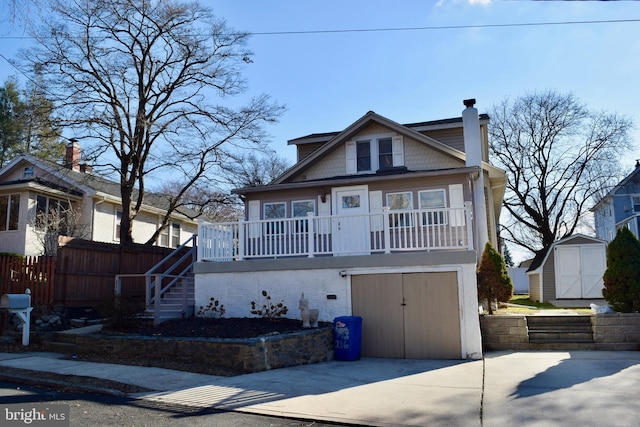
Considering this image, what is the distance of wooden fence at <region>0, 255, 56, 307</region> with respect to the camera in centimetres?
1288

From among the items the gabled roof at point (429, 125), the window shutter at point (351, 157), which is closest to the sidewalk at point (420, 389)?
the window shutter at point (351, 157)

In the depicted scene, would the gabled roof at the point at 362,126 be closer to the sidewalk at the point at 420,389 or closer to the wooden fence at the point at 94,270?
the wooden fence at the point at 94,270

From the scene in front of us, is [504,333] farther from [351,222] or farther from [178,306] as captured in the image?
[178,306]

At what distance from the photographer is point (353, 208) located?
16734 millimetres

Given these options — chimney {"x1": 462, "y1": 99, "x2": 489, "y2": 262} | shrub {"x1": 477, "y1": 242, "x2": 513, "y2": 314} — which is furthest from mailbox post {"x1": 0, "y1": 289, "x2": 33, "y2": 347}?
chimney {"x1": 462, "y1": 99, "x2": 489, "y2": 262}

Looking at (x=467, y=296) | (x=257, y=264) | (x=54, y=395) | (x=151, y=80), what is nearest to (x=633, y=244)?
(x=467, y=296)

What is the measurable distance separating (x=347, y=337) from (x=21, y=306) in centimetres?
715

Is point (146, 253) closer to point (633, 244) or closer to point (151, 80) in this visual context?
point (151, 80)

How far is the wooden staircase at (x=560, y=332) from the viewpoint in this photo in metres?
11.6

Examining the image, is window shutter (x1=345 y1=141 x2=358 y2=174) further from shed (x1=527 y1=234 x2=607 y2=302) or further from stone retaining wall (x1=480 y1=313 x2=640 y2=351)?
shed (x1=527 y1=234 x2=607 y2=302)

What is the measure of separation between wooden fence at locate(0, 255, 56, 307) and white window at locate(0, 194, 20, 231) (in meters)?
8.95

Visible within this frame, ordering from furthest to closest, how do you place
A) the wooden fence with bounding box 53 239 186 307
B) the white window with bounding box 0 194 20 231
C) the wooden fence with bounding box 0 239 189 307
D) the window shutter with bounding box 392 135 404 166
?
the white window with bounding box 0 194 20 231, the window shutter with bounding box 392 135 404 166, the wooden fence with bounding box 53 239 186 307, the wooden fence with bounding box 0 239 189 307

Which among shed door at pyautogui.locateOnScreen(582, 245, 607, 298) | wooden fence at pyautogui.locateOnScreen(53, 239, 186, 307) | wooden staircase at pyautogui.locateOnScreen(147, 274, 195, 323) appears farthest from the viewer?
shed door at pyautogui.locateOnScreen(582, 245, 607, 298)

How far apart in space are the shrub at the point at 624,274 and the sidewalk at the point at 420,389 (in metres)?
1.43
